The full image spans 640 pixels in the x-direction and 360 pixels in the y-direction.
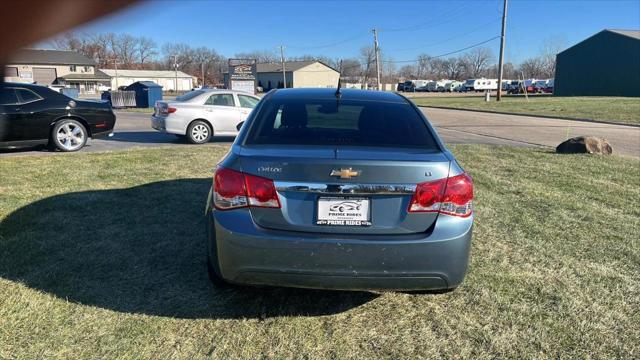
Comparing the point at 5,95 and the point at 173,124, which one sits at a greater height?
the point at 5,95

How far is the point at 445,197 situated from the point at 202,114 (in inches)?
403

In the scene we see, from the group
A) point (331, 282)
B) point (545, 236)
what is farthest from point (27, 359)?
point (545, 236)

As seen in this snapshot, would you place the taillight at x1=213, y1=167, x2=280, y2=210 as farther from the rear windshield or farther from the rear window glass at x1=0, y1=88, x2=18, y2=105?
the rear window glass at x1=0, y1=88, x2=18, y2=105

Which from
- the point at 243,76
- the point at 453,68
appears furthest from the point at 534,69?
the point at 243,76

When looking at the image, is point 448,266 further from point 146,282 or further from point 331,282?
point 146,282

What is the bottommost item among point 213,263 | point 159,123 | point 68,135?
point 213,263

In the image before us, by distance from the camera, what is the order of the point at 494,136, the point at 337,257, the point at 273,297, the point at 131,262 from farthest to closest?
the point at 494,136 < the point at 131,262 < the point at 273,297 < the point at 337,257

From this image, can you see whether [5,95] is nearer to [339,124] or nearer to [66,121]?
[339,124]

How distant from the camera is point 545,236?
16.6ft

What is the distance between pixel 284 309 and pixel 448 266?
1177 mm

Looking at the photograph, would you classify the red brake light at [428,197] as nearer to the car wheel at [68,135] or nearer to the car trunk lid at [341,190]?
the car trunk lid at [341,190]

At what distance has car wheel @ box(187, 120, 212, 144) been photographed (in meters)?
12.3

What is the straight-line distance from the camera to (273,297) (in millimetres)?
3615

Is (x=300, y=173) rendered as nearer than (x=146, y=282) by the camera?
Yes
